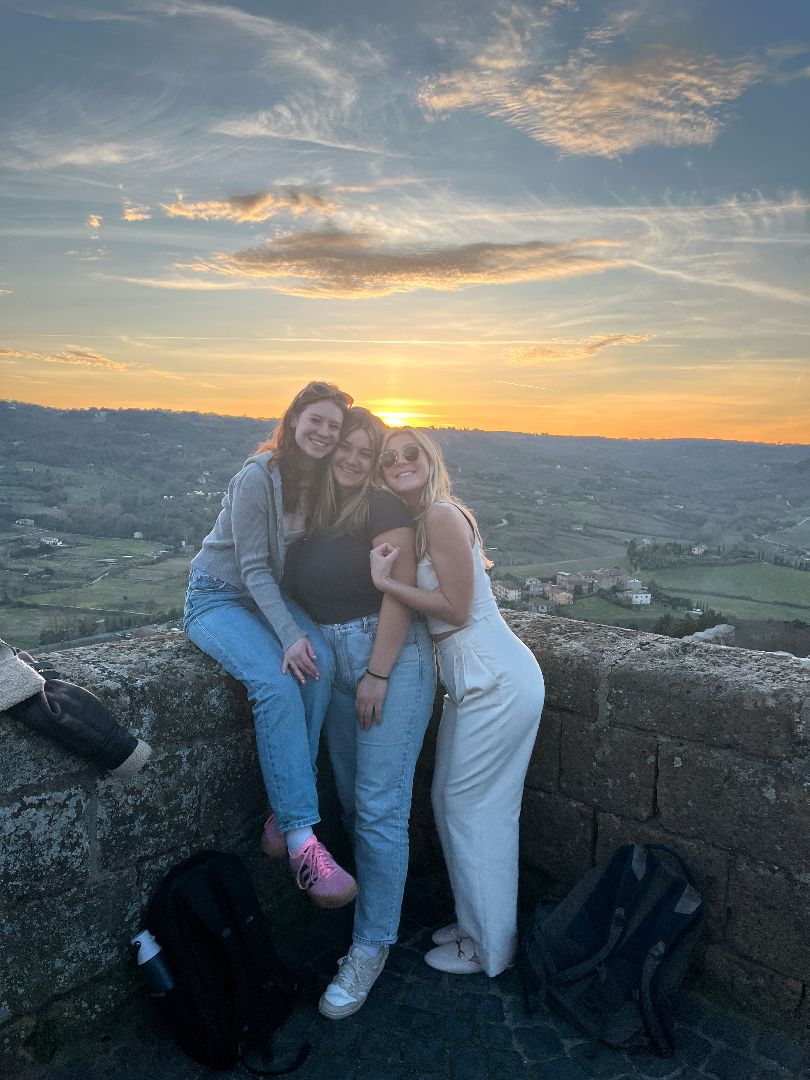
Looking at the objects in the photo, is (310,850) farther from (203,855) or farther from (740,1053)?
(740,1053)

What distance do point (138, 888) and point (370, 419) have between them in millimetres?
1904

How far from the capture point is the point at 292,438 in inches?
115

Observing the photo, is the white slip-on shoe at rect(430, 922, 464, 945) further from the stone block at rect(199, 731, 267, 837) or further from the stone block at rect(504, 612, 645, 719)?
the stone block at rect(504, 612, 645, 719)

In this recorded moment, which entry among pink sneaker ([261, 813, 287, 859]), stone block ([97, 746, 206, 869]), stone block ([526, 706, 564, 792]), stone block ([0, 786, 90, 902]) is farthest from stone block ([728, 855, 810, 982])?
stone block ([0, 786, 90, 902])

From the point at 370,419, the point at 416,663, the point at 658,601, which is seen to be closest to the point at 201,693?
the point at 416,663

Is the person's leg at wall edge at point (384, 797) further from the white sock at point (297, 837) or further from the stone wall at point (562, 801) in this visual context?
the stone wall at point (562, 801)

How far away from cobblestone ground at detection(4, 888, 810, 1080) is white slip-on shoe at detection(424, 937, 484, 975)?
0.28 ft

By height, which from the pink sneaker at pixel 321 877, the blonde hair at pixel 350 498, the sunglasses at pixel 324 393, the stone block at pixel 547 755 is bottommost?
the pink sneaker at pixel 321 877

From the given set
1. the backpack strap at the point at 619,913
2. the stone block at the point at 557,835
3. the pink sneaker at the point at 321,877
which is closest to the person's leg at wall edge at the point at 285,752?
the pink sneaker at the point at 321,877

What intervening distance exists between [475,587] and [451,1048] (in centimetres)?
154

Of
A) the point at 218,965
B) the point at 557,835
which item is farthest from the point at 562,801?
the point at 218,965

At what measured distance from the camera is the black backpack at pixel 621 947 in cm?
244

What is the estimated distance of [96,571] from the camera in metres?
27.2

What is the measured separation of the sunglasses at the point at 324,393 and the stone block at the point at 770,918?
7.30 ft
